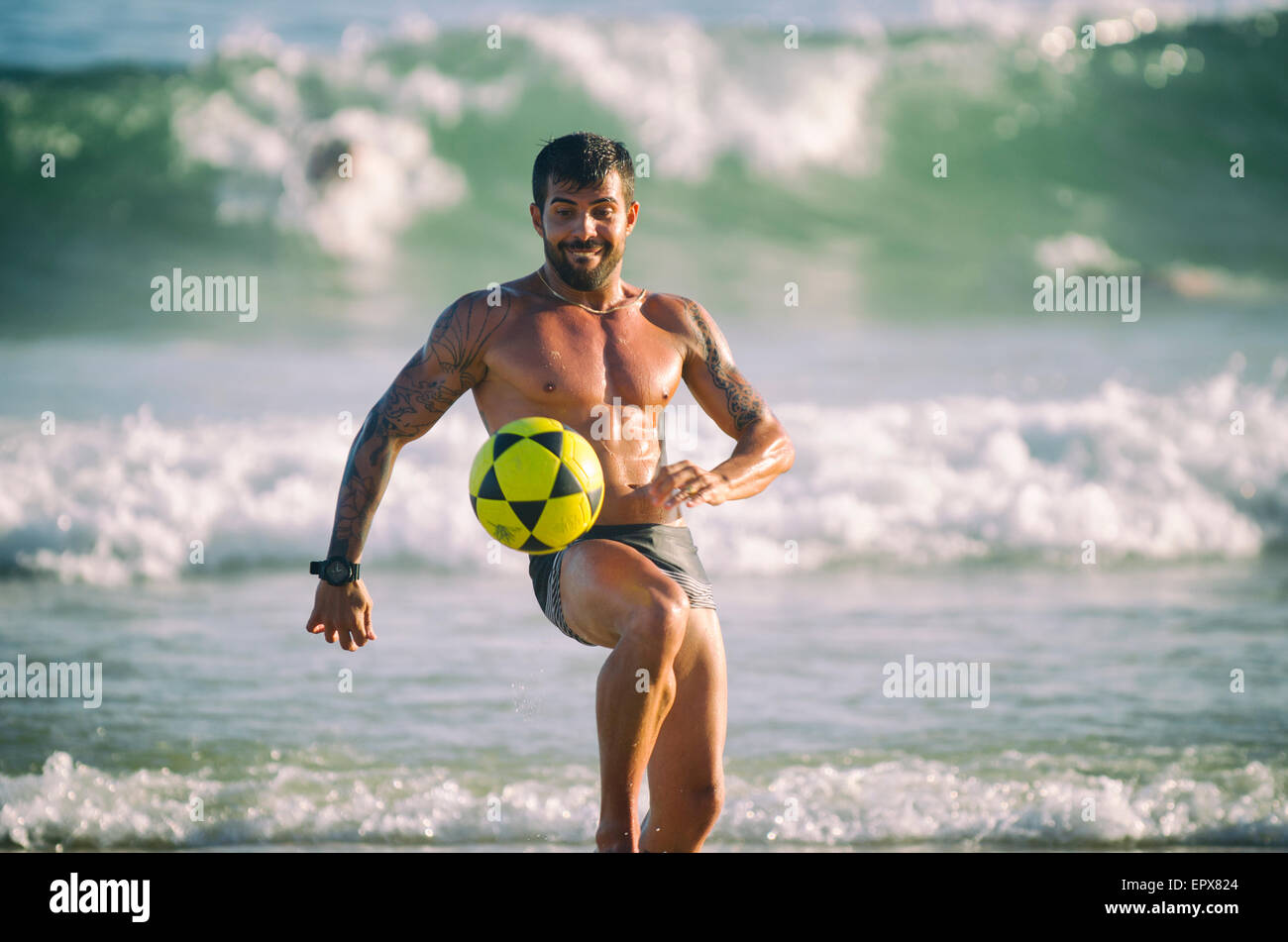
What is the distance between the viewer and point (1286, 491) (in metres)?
12.3

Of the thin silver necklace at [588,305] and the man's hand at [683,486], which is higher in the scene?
the thin silver necklace at [588,305]

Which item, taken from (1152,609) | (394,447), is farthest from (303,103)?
(394,447)

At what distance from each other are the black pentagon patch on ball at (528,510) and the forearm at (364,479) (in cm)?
53

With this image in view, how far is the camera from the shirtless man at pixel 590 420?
13.7 ft

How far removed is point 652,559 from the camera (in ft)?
13.7

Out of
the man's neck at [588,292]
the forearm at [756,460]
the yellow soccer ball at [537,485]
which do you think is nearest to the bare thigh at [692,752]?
the forearm at [756,460]

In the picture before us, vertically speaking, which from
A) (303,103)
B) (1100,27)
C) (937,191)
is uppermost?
(1100,27)

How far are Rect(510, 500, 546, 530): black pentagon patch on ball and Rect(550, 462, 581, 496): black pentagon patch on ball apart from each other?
0.17 feet

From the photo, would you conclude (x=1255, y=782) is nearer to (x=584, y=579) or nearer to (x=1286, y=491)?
(x=584, y=579)

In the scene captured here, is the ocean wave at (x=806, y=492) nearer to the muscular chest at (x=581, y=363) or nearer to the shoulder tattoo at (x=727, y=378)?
the shoulder tattoo at (x=727, y=378)

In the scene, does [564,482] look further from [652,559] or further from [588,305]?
[588,305]

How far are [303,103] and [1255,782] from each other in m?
13.5

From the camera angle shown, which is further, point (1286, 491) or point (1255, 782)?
point (1286, 491)

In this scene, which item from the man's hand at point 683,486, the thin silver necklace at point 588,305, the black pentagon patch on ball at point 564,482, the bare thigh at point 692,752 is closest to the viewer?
the man's hand at point 683,486
